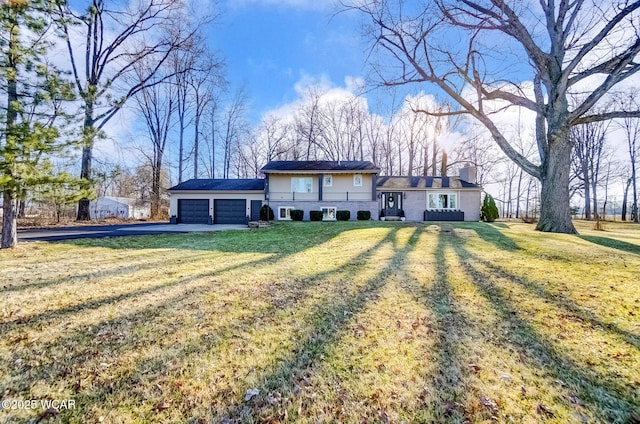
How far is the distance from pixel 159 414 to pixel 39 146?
28.8 ft

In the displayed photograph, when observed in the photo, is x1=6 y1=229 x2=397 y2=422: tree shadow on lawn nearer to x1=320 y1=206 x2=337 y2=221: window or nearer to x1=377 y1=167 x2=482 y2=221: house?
x1=320 y1=206 x2=337 y2=221: window

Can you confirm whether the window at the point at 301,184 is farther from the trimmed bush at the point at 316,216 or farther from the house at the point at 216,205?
the house at the point at 216,205

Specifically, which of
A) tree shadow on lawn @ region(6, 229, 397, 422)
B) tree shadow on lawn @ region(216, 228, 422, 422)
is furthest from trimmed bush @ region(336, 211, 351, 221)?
tree shadow on lawn @ region(6, 229, 397, 422)

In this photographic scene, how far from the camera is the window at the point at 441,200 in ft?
68.6

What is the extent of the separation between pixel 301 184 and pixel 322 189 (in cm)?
161

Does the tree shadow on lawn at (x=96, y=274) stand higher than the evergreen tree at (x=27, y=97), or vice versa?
the evergreen tree at (x=27, y=97)

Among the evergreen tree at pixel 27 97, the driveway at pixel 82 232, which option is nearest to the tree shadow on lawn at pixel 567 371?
the evergreen tree at pixel 27 97

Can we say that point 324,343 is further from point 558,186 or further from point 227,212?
point 227,212

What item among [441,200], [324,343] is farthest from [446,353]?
[441,200]

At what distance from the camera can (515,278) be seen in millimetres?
5246

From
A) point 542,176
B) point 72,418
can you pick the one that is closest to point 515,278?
point 72,418

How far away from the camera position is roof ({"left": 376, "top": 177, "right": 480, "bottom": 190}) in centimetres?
2097

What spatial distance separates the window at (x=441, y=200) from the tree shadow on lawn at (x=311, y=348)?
1738 centimetres

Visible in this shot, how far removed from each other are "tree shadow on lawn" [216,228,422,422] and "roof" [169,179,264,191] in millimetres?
16876
